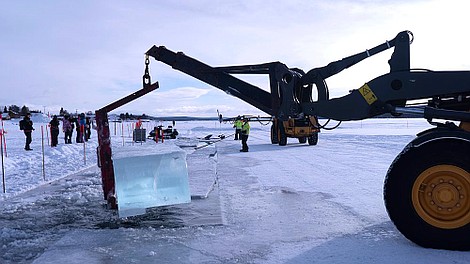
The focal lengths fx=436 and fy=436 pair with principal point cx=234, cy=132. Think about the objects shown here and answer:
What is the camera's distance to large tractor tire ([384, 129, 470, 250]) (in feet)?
14.3

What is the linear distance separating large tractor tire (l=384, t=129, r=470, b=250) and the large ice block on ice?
264 cm

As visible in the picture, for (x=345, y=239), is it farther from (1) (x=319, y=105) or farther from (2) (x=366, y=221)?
(1) (x=319, y=105)

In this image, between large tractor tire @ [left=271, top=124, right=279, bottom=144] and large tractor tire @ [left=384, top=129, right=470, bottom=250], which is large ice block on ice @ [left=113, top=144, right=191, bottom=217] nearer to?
large tractor tire @ [left=384, top=129, right=470, bottom=250]

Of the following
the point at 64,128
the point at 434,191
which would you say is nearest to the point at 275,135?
the point at 64,128

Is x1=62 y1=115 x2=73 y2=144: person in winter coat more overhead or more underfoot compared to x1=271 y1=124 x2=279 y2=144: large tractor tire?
more overhead

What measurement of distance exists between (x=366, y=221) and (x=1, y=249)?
4344 millimetres

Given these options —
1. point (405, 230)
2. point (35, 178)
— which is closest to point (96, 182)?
point (35, 178)

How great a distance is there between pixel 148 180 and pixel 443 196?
11.3 feet

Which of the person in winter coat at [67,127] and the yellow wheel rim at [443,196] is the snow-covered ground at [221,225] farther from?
the person in winter coat at [67,127]

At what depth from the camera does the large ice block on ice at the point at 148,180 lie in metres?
5.56

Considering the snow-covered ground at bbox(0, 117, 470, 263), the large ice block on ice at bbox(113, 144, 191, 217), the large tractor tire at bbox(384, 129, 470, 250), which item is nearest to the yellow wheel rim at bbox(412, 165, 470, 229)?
the large tractor tire at bbox(384, 129, 470, 250)

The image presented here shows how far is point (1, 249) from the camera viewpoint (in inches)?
185

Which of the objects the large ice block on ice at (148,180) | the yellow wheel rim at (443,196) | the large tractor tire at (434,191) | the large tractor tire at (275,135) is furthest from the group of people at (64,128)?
the yellow wheel rim at (443,196)

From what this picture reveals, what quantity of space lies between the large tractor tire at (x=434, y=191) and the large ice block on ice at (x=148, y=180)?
2644 mm
